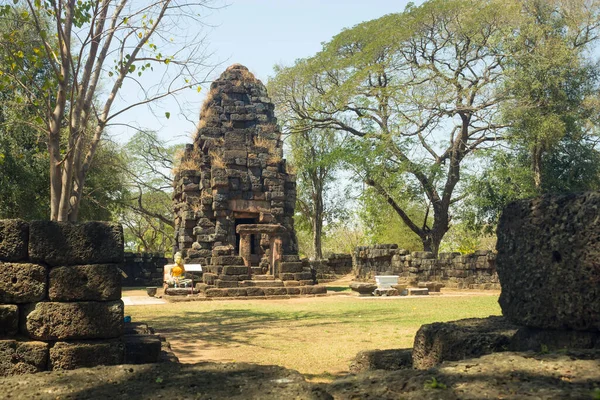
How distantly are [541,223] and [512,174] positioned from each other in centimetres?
2116

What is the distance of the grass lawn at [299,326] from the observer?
7.16 meters

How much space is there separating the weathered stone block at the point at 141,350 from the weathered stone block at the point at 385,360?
2.03 m

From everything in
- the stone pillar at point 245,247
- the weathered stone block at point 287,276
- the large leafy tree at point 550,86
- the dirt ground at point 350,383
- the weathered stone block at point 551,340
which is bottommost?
the dirt ground at point 350,383

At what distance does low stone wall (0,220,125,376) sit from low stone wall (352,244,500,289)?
17157 mm

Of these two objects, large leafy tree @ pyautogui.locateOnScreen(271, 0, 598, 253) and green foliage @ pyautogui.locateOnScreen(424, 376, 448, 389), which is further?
large leafy tree @ pyautogui.locateOnScreen(271, 0, 598, 253)

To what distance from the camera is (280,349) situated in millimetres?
7703

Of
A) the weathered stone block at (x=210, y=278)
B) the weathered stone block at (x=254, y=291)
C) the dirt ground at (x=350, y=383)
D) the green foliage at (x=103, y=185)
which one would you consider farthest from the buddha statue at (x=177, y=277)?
the dirt ground at (x=350, y=383)

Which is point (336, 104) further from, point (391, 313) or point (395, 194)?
point (391, 313)

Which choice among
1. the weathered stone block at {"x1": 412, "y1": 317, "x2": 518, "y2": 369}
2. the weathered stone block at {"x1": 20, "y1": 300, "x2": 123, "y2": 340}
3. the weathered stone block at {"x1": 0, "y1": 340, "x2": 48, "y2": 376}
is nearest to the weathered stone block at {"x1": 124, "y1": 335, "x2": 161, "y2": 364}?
the weathered stone block at {"x1": 20, "y1": 300, "x2": 123, "y2": 340}

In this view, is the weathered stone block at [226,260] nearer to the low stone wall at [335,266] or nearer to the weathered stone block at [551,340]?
the low stone wall at [335,266]

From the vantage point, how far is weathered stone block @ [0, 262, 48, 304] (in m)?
Answer: 4.93

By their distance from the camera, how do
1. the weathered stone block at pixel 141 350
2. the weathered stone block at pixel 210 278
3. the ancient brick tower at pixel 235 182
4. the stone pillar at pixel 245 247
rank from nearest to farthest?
the weathered stone block at pixel 141 350 → the weathered stone block at pixel 210 278 → the stone pillar at pixel 245 247 → the ancient brick tower at pixel 235 182

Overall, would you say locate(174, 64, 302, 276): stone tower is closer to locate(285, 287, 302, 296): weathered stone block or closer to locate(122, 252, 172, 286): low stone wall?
locate(285, 287, 302, 296): weathered stone block

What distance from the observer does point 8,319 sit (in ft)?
16.1
